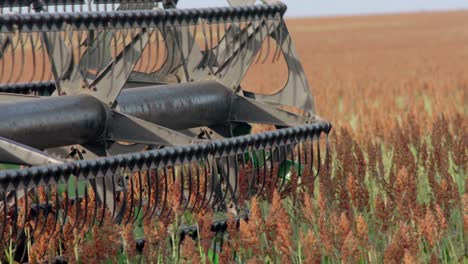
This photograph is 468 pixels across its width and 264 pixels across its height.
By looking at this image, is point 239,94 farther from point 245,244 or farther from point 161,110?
point 245,244

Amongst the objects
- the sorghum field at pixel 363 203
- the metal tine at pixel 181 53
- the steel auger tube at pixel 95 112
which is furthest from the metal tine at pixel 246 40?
the sorghum field at pixel 363 203

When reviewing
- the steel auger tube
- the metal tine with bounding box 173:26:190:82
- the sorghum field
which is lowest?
the sorghum field

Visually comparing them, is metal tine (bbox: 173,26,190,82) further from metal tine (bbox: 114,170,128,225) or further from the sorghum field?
metal tine (bbox: 114,170,128,225)

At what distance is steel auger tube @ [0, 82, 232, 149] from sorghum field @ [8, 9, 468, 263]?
0.58 metres

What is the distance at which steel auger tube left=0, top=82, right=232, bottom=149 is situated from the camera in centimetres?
549

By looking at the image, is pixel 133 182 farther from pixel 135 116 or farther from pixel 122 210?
pixel 135 116

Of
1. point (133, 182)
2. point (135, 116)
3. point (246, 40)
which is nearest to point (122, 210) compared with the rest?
point (133, 182)

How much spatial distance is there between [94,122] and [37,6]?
1.11 m

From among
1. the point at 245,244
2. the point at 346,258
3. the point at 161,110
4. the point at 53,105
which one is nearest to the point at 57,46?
the point at 53,105

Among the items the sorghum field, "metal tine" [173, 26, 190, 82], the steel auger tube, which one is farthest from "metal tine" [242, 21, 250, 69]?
the sorghum field

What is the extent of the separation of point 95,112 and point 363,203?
161cm

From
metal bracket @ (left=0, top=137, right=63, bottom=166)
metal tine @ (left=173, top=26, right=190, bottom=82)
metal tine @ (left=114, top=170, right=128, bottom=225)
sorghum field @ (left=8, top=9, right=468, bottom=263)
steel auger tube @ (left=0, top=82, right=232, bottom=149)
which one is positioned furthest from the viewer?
metal tine @ (left=173, top=26, right=190, bottom=82)

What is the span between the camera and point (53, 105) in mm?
5652

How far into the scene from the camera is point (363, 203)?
6.06 metres
